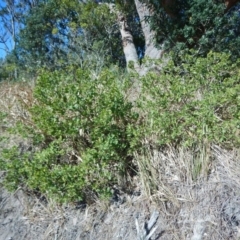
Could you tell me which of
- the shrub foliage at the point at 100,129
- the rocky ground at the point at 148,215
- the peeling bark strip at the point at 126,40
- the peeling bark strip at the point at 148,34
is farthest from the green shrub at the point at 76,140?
the peeling bark strip at the point at 126,40

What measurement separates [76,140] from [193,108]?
4.58ft

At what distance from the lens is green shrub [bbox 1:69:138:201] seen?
8.74 feet

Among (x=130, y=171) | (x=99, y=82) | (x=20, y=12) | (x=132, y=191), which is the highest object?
(x=20, y=12)

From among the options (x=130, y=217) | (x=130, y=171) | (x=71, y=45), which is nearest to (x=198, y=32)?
(x=130, y=171)

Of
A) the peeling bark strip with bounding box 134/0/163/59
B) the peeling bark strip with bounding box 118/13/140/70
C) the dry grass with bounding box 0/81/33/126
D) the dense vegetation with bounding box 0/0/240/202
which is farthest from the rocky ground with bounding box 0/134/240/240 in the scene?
the peeling bark strip with bounding box 118/13/140/70

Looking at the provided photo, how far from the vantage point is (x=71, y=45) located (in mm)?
10086

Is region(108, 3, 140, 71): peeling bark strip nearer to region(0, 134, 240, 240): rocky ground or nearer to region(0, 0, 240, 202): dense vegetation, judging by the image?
region(0, 0, 240, 202): dense vegetation

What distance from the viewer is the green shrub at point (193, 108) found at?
9.20 ft

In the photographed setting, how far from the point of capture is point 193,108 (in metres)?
3.05

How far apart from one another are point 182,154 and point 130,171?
607 mm

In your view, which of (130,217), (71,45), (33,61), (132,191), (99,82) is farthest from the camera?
(33,61)

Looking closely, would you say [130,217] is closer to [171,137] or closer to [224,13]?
[171,137]

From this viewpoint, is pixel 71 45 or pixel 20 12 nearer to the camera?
pixel 71 45

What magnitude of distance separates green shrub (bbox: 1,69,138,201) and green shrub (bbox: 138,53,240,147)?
31cm
